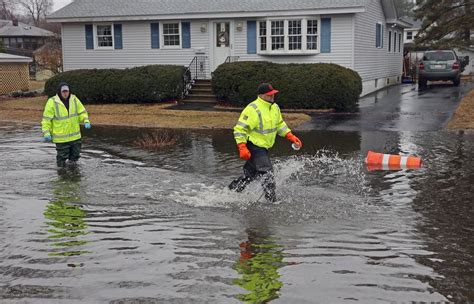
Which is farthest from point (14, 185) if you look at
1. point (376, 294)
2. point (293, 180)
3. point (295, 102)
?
point (295, 102)

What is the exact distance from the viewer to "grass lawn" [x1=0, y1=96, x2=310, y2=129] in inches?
683

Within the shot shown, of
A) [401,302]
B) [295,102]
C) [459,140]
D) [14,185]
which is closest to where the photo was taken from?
[401,302]

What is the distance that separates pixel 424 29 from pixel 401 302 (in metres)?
28.8

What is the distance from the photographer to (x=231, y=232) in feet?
22.1

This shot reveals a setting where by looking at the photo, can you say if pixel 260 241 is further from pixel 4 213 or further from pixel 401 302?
pixel 4 213

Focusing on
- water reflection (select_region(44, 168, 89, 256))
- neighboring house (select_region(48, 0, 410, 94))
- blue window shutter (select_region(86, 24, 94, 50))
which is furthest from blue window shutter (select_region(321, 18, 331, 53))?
water reflection (select_region(44, 168, 89, 256))

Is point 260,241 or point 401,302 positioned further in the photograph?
point 260,241

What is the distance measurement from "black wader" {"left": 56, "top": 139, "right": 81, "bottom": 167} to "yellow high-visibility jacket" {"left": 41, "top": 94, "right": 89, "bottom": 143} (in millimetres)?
119

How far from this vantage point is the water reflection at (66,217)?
247 inches

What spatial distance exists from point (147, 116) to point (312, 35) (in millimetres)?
8457

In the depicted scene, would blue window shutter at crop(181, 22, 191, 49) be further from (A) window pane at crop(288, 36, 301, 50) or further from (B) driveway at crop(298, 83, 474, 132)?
(B) driveway at crop(298, 83, 474, 132)

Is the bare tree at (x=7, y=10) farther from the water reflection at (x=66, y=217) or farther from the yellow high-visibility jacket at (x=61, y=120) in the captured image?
the water reflection at (x=66, y=217)

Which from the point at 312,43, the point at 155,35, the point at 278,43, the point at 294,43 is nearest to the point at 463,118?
the point at 312,43

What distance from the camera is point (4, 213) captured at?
7.69m
